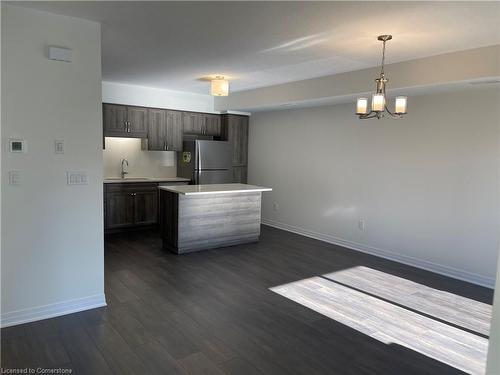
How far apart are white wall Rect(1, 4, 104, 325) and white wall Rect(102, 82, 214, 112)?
2987 millimetres

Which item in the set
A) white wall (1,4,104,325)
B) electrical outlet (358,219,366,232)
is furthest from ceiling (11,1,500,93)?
electrical outlet (358,219,366,232)

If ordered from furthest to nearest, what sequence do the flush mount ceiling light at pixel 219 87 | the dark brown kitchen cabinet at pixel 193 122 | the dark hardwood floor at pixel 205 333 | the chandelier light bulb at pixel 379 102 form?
the dark brown kitchen cabinet at pixel 193 122 < the flush mount ceiling light at pixel 219 87 < the chandelier light bulb at pixel 379 102 < the dark hardwood floor at pixel 205 333

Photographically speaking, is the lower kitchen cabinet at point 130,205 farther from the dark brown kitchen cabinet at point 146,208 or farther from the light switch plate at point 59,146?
the light switch plate at point 59,146

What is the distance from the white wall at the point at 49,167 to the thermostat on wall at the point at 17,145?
0.03 m

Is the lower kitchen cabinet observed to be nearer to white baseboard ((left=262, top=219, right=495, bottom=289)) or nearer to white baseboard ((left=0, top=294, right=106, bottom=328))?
white baseboard ((left=262, top=219, right=495, bottom=289))

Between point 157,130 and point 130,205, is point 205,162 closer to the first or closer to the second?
point 157,130

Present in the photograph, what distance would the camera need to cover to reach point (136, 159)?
645cm

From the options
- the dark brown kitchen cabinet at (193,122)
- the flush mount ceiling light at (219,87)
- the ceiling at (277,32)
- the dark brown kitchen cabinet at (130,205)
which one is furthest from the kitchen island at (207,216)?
the dark brown kitchen cabinet at (193,122)

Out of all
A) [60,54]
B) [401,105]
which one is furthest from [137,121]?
[401,105]

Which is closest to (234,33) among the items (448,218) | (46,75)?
(46,75)

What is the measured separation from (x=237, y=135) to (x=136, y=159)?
2.00 metres

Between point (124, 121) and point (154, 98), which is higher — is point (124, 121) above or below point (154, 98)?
below

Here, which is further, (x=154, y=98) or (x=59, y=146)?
(x=154, y=98)

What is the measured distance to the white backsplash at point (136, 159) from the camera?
6.17 meters
